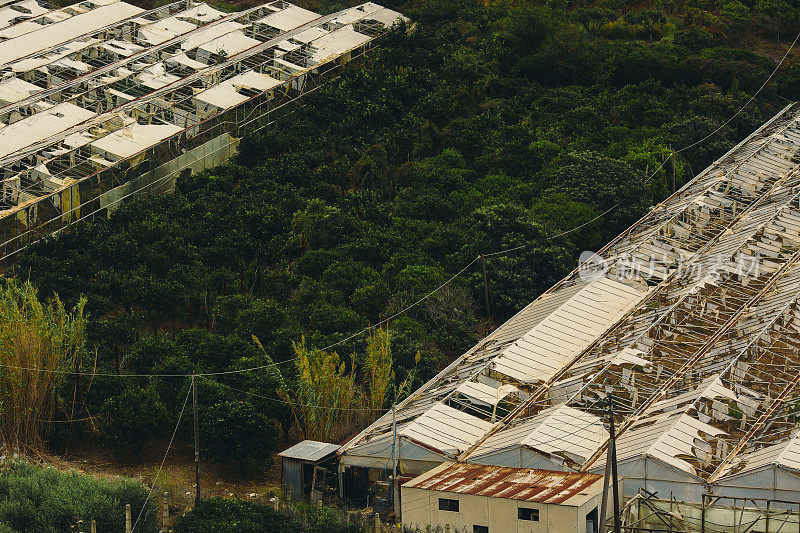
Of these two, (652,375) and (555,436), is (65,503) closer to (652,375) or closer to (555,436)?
(555,436)

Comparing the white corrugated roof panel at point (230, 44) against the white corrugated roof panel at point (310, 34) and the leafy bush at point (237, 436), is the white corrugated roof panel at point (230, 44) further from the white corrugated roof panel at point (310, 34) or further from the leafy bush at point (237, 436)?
the leafy bush at point (237, 436)

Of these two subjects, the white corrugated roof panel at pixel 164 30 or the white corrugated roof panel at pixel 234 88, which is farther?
the white corrugated roof panel at pixel 164 30

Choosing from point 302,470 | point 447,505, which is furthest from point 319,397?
point 447,505

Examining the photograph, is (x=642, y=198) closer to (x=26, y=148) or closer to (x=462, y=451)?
(x=462, y=451)

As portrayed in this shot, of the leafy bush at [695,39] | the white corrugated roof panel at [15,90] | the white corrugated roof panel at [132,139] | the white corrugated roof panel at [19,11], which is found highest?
the white corrugated roof panel at [132,139]

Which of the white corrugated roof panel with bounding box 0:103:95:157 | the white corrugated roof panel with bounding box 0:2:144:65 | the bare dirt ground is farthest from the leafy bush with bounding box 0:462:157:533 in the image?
the white corrugated roof panel with bounding box 0:2:144:65

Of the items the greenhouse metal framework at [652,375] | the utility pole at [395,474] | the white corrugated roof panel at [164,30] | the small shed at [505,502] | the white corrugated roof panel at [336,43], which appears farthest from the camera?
the white corrugated roof panel at [164,30]

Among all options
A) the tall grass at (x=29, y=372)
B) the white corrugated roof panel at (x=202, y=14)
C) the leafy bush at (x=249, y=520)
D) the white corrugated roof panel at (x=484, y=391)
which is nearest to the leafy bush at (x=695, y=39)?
the white corrugated roof panel at (x=202, y=14)

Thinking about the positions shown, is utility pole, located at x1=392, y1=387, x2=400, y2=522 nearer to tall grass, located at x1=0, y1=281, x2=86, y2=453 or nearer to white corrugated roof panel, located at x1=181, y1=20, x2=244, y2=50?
tall grass, located at x1=0, y1=281, x2=86, y2=453
